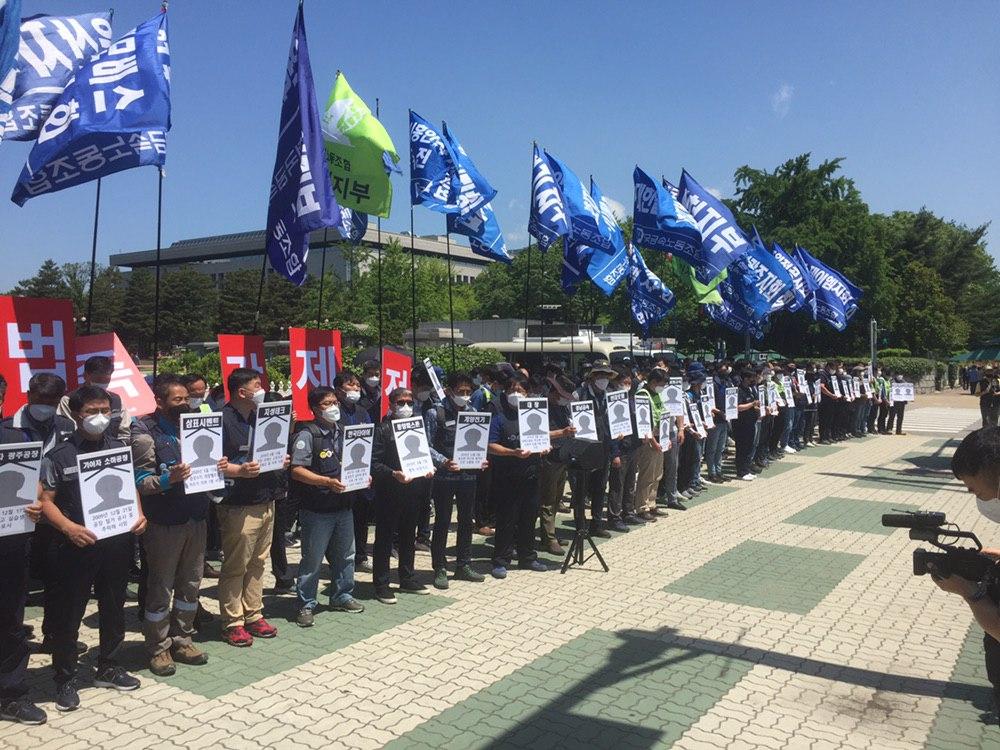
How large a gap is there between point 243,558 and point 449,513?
7.67 feet

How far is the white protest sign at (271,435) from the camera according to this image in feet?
19.6

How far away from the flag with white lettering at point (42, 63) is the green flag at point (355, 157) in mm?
2770

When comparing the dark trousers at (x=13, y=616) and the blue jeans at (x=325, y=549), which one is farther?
the blue jeans at (x=325, y=549)

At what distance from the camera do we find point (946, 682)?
18.9ft

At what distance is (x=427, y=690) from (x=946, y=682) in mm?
3794

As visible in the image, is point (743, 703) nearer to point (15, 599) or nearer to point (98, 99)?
point (15, 599)

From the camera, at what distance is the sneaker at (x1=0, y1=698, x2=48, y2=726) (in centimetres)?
486

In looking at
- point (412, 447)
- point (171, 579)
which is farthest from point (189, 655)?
point (412, 447)

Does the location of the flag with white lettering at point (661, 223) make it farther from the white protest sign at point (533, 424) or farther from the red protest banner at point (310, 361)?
the red protest banner at point (310, 361)

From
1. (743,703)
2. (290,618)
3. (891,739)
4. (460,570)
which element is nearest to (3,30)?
(290,618)

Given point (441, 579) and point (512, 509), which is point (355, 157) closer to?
point (512, 509)

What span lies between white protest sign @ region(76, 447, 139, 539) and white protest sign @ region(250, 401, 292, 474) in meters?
1.02

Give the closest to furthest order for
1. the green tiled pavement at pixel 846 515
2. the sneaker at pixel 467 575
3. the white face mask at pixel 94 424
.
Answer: the white face mask at pixel 94 424
the sneaker at pixel 467 575
the green tiled pavement at pixel 846 515

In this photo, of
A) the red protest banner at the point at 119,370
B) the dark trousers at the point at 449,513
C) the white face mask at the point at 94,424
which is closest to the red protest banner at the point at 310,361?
the red protest banner at the point at 119,370
